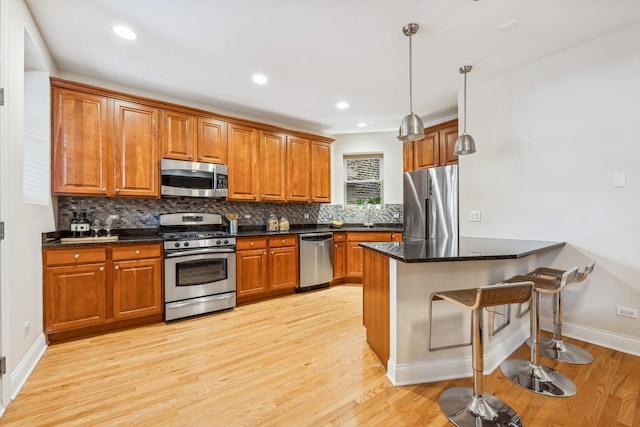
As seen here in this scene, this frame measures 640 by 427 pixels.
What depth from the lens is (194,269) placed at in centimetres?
320

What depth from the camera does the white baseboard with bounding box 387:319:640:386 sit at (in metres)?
1.90

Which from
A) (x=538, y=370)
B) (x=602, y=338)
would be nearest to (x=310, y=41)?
(x=538, y=370)

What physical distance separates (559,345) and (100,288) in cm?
416

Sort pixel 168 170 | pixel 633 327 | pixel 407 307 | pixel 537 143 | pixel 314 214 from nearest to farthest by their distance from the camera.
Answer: pixel 407 307 < pixel 633 327 < pixel 537 143 < pixel 168 170 < pixel 314 214

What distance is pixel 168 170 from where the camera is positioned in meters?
3.28

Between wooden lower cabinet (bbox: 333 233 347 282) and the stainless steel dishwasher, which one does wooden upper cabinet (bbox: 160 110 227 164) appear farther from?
wooden lower cabinet (bbox: 333 233 347 282)

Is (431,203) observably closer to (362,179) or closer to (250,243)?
(362,179)

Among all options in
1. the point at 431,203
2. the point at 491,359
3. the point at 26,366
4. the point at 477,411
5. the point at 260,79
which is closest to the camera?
the point at 477,411

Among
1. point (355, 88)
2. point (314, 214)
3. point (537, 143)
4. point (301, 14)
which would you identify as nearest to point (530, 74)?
point (537, 143)

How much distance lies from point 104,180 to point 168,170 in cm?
62

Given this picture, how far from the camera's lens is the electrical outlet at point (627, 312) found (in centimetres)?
228

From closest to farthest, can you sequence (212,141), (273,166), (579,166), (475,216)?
(579,166), (475,216), (212,141), (273,166)

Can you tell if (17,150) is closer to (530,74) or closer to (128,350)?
(128,350)

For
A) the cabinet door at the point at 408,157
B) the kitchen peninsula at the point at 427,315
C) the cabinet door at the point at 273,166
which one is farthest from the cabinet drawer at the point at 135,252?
the cabinet door at the point at 408,157
